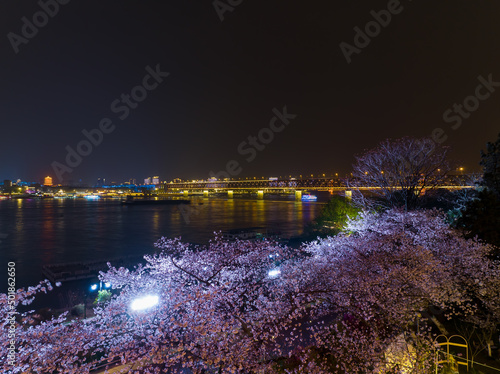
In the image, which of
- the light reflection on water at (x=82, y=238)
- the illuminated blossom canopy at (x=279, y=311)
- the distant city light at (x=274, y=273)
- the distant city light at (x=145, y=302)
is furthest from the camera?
the light reflection on water at (x=82, y=238)

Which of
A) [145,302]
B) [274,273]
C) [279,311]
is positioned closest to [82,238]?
[274,273]

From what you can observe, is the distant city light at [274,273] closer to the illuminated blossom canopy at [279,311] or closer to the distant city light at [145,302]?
the illuminated blossom canopy at [279,311]

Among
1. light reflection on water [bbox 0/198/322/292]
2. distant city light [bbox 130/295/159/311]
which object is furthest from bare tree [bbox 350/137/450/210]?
light reflection on water [bbox 0/198/322/292]

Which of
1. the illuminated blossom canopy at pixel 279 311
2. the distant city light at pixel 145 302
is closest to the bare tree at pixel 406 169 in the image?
the illuminated blossom canopy at pixel 279 311

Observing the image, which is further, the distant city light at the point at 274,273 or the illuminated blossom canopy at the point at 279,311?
the distant city light at the point at 274,273

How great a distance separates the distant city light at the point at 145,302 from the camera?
532cm

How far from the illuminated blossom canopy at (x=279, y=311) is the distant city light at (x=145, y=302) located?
0.08ft

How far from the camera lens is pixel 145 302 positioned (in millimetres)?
5488

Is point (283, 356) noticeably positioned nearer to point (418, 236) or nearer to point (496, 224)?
point (418, 236)

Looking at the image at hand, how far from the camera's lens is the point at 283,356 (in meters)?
5.18

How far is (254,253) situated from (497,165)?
6638 mm

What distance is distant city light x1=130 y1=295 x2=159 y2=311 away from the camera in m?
5.32

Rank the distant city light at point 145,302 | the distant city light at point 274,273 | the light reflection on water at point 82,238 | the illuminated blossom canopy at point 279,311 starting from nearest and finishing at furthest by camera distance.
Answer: the illuminated blossom canopy at point 279,311
the distant city light at point 145,302
the distant city light at point 274,273
the light reflection on water at point 82,238

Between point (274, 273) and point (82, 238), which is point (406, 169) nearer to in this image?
point (274, 273)
